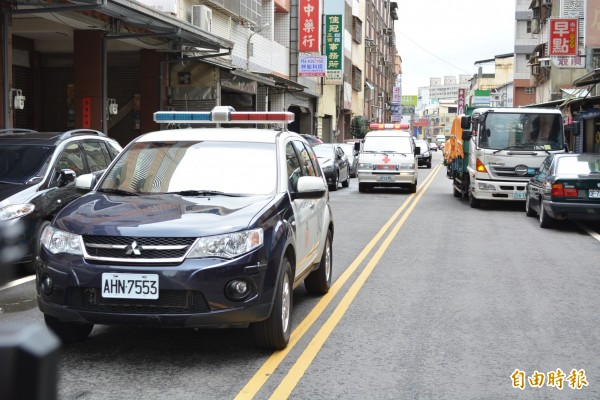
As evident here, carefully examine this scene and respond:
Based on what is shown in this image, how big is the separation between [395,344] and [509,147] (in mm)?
13992

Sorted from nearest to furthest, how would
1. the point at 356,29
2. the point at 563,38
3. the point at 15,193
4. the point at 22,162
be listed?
the point at 15,193, the point at 22,162, the point at 563,38, the point at 356,29

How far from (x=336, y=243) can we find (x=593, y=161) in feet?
19.8

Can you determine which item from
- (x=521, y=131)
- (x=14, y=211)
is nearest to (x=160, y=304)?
(x=14, y=211)

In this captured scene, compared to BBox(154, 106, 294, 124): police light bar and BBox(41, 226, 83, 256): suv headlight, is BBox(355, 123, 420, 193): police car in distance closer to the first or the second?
BBox(154, 106, 294, 124): police light bar

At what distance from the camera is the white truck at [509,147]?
1880 cm

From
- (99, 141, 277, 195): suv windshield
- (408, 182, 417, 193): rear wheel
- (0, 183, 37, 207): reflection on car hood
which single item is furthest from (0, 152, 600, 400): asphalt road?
(408, 182, 417, 193): rear wheel

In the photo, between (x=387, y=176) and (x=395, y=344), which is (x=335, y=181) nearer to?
(x=387, y=176)

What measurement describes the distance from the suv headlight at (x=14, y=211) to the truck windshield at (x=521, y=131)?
42.3ft

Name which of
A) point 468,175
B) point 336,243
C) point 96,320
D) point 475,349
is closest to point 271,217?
point 96,320

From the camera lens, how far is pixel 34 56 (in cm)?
2456

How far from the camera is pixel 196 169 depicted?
254 inches

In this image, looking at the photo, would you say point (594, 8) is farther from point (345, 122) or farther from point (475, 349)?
point (345, 122)

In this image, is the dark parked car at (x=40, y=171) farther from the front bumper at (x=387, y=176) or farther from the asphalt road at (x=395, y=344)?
the front bumper at (x=387, y=176)

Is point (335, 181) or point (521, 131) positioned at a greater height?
point (521, 131)
